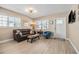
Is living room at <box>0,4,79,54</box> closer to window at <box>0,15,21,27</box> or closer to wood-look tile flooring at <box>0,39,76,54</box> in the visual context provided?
window at <box>0,15,21,27</box>

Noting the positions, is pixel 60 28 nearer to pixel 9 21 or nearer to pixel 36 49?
pixel 9 21

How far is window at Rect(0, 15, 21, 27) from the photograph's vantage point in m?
5.87

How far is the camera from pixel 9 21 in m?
6.50

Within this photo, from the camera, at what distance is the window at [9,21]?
5871mm

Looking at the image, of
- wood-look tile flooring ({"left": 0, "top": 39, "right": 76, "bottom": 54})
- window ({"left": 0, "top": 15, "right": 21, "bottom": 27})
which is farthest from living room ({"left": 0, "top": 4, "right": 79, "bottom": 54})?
wood-look tile flooring ({"left": 0, "top": 39, "right": 76, "bottom": 54})

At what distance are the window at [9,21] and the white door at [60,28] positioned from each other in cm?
375

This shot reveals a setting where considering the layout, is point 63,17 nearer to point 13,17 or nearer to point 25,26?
point 25,26

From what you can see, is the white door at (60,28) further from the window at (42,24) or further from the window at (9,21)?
the window at (9,21)

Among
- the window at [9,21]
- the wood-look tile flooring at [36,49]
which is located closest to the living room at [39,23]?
the window at [9,21]

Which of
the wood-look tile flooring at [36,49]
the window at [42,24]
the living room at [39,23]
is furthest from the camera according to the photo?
the window at [42,24]

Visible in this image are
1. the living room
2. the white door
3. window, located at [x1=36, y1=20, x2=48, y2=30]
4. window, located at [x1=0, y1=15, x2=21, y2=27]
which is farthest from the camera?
window, located at [x1=36, y1=20, x2=48, y2=30]

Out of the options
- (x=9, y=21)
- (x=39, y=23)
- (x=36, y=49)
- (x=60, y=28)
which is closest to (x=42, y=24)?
(x=39, y=23)

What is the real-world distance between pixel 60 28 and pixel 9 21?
15.8 ft

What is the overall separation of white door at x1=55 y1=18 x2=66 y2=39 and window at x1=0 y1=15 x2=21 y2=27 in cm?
375
